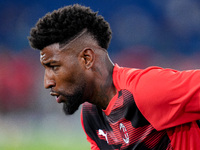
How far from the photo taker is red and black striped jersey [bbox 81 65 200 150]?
3.60 ft

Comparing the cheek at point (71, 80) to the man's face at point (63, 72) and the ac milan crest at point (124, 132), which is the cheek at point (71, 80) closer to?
the man's face at point (63, 72)

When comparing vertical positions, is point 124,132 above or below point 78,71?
below

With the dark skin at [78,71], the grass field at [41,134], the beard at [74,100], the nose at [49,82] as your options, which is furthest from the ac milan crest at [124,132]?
the grass field at [41,134]

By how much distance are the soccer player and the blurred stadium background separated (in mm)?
2679

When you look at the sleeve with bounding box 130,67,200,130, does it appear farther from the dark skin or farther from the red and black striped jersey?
the dark skin

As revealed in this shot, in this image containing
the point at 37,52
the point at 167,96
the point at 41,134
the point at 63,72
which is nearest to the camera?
the point at 167,96

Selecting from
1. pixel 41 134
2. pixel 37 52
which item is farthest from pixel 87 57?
pixel 37 52

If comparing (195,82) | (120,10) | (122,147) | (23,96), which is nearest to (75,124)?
(23,96)

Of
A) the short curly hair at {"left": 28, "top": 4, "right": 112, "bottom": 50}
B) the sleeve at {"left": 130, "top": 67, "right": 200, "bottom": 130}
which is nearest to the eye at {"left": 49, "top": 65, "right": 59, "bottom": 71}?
the short curly hair at {"left": 28, "top": 4, "right": 112, "bottom": 50}

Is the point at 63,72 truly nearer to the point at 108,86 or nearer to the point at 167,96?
the point at 108,86

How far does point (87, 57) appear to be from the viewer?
1420 mm

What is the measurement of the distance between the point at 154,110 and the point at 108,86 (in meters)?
0.34

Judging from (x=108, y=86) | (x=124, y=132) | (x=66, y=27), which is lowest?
(x=124, y=132)

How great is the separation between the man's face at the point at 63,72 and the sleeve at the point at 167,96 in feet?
1.08
